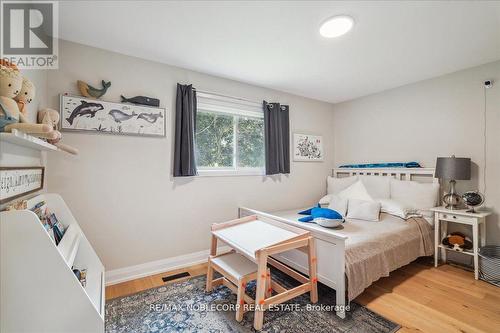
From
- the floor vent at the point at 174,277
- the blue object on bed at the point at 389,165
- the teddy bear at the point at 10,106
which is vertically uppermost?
the teddy bear at the point at 10,106

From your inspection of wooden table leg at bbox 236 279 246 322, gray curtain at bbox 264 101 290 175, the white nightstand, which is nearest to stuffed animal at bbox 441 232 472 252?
the white nightstand

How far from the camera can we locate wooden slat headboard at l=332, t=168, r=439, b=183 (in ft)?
10.4

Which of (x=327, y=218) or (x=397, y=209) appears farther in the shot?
(x=397, y=209)

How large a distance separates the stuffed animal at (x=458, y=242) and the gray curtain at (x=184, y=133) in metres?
3.21

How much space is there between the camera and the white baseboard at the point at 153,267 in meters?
2.44

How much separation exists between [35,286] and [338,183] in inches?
151

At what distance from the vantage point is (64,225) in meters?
1.79

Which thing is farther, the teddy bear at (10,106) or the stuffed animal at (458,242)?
the stuffed animal at (458,242)

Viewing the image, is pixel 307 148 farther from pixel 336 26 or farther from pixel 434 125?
pixel 336 26

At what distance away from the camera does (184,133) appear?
9.14 ft

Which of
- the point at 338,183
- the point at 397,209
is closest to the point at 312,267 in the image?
the point at 397,209

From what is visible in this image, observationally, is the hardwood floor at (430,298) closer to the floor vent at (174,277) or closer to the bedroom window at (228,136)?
the floor vent at (174,277)

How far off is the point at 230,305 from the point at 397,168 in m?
3.03

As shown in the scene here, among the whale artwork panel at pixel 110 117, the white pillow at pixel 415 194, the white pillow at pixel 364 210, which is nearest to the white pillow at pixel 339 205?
the white pillow at pixel 364 210
